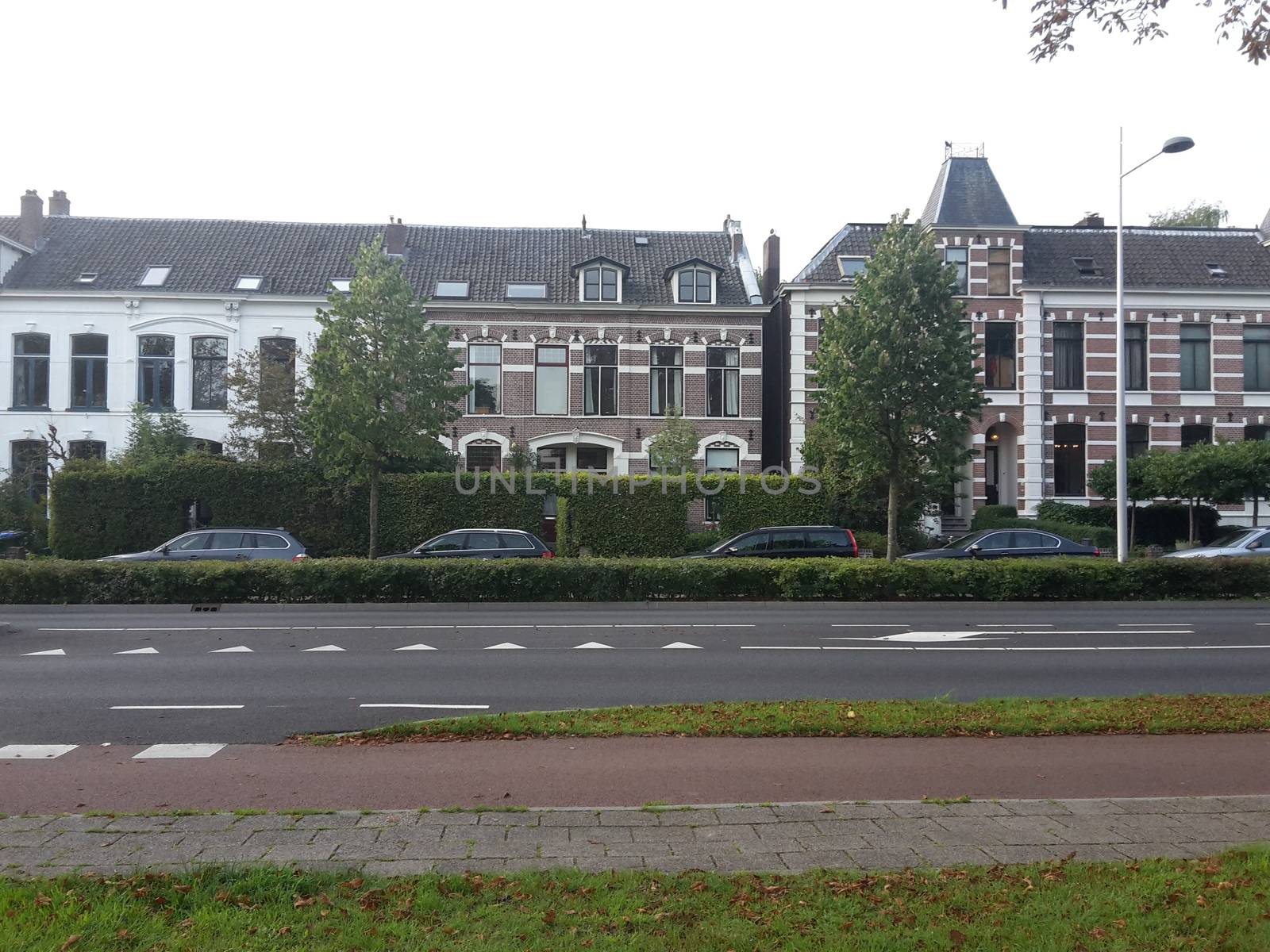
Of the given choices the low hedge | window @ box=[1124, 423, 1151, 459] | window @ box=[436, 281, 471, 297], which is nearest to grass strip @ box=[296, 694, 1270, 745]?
the low hedge

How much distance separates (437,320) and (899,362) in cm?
1938

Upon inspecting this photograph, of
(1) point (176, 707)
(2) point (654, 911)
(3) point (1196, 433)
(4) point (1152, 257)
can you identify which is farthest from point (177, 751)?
(4) point (1152, 257)

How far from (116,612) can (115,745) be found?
36.4 ft

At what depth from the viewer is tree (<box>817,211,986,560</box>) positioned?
840 inches

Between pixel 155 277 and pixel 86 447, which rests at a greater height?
pixel 155 277

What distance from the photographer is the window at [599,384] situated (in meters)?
36.0

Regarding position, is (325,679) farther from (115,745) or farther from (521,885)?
(521,885)

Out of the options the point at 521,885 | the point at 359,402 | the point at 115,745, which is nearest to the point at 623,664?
the point at 115,745

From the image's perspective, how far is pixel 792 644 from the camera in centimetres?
1387

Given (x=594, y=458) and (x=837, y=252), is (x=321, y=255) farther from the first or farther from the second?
(x=837, y=252)

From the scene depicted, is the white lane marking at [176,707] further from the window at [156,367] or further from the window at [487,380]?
the window at [156,367]

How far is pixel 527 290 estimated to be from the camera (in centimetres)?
3638

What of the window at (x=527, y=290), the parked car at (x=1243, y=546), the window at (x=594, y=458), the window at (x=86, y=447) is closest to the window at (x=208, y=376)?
the window at (x=86, y=447)

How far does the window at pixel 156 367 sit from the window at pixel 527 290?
1187cm
